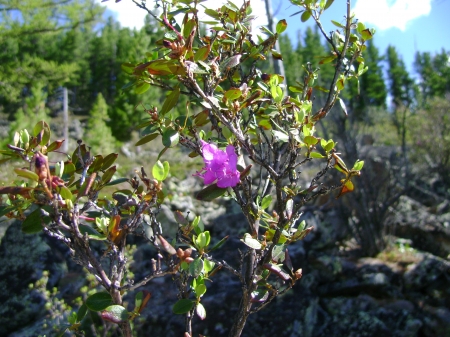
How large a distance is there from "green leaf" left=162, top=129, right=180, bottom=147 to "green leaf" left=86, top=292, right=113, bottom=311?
0.44 metres

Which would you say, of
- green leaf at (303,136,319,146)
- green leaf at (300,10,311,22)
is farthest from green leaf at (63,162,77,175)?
green leaf at (300,10,311,22)

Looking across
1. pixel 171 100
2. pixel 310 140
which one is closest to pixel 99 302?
pixel 171 100

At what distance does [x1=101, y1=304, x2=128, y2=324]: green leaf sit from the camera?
2.80ft

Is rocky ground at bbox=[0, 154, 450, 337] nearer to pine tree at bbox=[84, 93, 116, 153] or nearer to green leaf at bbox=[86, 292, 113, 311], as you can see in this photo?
green leaf at bbox=[86, 292, 113, 311]

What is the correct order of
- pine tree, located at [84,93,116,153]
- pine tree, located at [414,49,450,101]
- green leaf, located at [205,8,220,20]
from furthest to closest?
1. pine tree, located at [414,49,450,101]
2. pine tree, located at [84,93,116,153]
3. green leaf, located at [205,8,220,20]

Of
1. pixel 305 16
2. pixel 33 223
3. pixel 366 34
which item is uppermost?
pixel 305 16

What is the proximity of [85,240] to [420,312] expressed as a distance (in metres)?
3.76

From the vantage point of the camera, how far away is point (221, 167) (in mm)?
883

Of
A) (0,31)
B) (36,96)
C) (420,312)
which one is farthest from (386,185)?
(36,96)

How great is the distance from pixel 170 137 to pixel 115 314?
1.56ft

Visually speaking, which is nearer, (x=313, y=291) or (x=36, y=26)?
(x=313, y=291)

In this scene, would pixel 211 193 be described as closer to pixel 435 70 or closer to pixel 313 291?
pixel 313 291

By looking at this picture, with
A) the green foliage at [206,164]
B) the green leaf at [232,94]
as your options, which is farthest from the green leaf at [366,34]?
the green leaf at [232,94]

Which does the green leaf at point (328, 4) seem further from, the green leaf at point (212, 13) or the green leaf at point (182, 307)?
the green leaf at point (182, 307)
